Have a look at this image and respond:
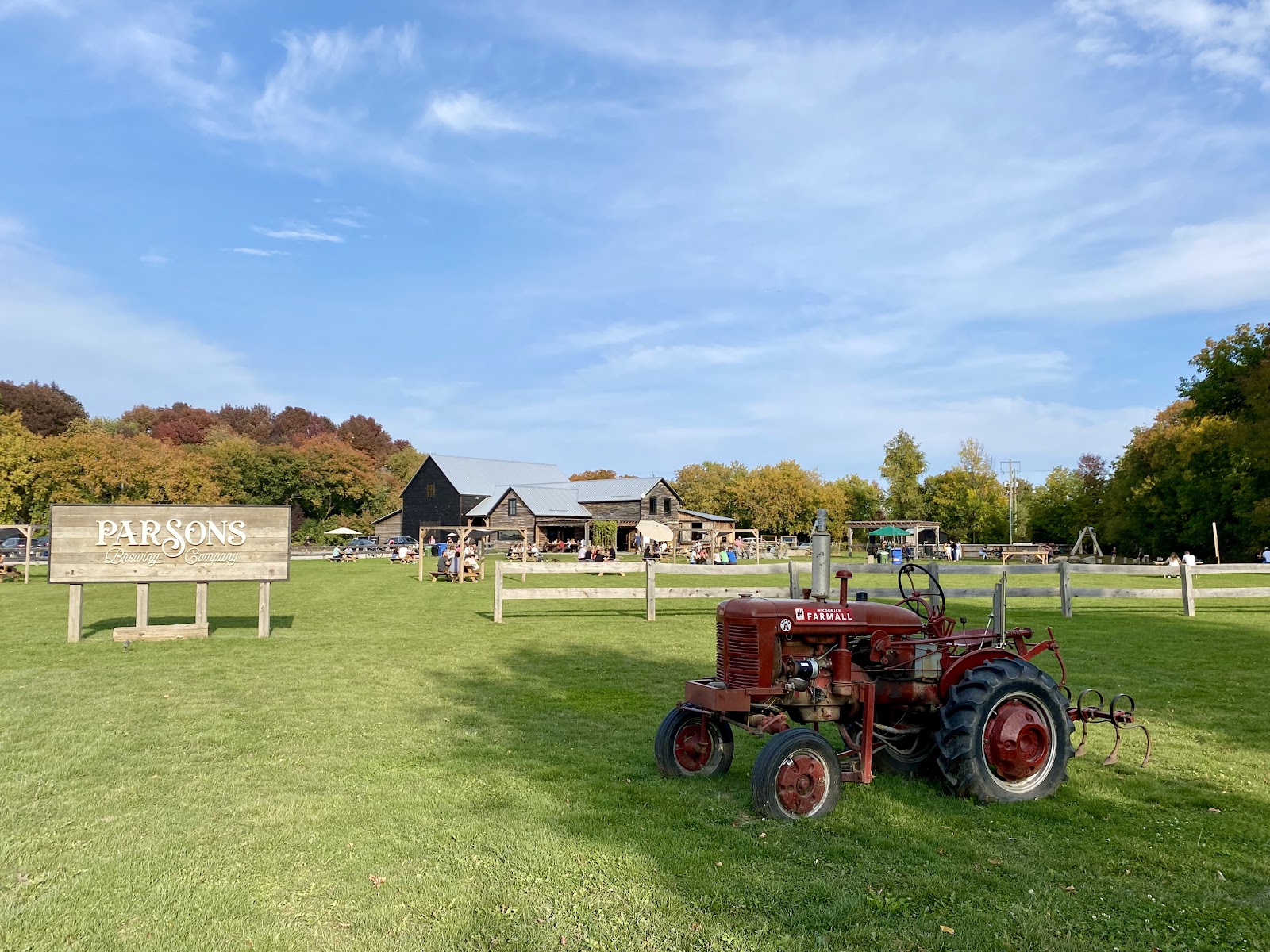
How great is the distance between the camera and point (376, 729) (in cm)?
814

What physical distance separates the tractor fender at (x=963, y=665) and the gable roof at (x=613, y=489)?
62515mm

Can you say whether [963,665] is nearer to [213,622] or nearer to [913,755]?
[913,755]

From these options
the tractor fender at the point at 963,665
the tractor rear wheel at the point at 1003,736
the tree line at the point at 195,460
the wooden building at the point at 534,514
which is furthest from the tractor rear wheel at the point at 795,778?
the wooden building at the point at 534,514

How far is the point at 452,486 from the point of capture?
6812 centimetres

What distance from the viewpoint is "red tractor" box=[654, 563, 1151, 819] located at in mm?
5773

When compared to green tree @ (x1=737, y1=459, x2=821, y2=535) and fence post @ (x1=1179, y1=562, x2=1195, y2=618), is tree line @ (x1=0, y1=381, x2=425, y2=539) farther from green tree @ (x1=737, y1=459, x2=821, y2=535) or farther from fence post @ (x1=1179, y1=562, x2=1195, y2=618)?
green tree @ (x1=737, y1=459, x2=821, y2=535)

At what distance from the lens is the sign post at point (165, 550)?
14188 millimetres

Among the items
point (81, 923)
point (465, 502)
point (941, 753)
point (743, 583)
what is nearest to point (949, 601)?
point (743, 583)

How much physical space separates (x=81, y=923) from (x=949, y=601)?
16732 mm

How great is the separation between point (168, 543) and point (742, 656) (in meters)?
12.0

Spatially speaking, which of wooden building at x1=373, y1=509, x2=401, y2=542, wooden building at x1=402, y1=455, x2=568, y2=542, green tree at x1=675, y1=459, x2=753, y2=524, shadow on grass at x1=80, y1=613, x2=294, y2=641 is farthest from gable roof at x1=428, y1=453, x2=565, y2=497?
shadow on grass at x1=80, y1=613, x2=294, y2=641

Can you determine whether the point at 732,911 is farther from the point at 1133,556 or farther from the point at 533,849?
the point at 1133,556

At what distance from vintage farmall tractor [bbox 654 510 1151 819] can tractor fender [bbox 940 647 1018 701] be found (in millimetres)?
11

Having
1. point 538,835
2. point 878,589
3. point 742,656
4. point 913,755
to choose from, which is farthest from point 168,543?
point 913,755
